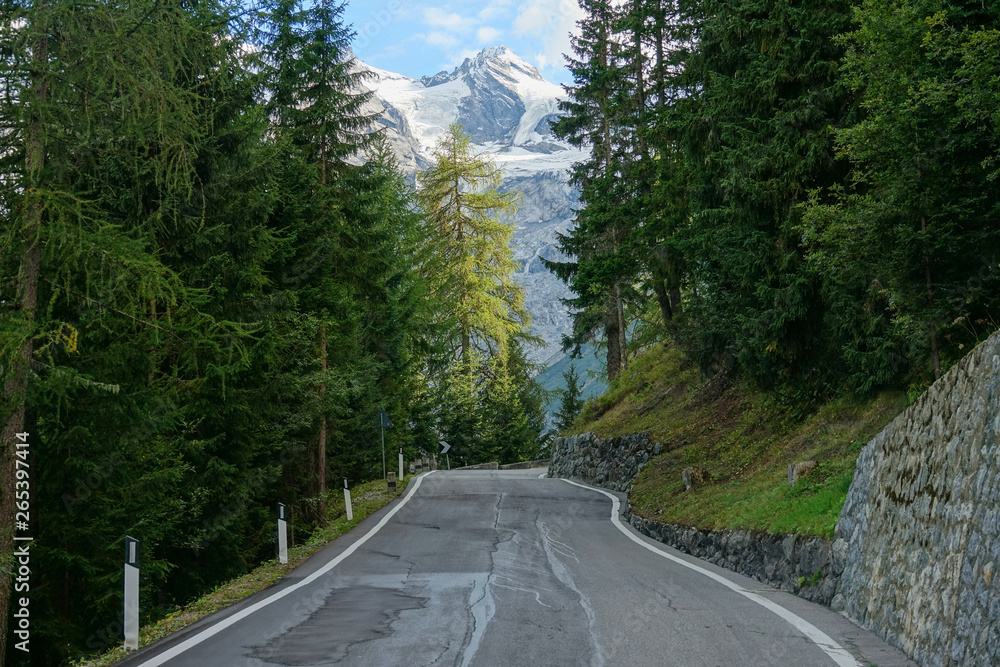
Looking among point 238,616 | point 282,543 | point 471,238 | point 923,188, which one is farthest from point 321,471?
point 471,238

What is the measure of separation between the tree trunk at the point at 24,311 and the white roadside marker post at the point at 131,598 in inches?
41.7

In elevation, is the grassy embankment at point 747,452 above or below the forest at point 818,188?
below

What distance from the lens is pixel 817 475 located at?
10.7 meters

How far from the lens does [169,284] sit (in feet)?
24.8

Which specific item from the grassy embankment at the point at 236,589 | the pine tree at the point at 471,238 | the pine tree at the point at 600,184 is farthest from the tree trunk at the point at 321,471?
the pine tree at the point at 471,238

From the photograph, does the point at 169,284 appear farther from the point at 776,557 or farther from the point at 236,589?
the point at 776,557

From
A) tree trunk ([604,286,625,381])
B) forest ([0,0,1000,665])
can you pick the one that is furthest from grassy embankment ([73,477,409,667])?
tree trunk ([604,286,625,381])

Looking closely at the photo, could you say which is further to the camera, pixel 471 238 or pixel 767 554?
pixel 471 238

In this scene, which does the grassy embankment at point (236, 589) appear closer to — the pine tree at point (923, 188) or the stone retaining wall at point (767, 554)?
the stone retaining wall at point (767, 554)

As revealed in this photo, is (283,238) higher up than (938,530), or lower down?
higher up

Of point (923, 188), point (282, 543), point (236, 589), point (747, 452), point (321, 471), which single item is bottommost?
point (236, 589)

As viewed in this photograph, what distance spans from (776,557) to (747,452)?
6964 mm

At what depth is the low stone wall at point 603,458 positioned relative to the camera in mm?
22094

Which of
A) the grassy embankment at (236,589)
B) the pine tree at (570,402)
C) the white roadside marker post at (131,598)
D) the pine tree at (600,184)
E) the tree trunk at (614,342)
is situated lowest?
the grassy embankment at (236,589)
